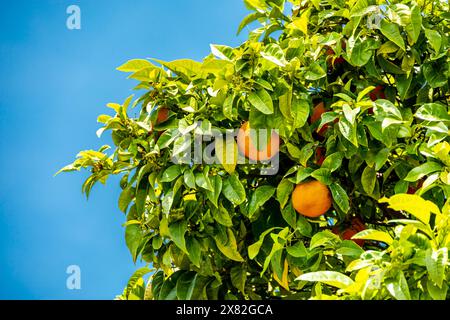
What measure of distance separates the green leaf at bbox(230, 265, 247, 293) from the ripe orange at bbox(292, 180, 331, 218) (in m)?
0.29

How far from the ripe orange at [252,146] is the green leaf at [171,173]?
0.19 m

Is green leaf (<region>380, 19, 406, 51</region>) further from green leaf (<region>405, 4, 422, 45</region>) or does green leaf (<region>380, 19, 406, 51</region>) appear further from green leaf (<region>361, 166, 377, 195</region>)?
green leaf (<region>361, 166, 377, 195</region>)

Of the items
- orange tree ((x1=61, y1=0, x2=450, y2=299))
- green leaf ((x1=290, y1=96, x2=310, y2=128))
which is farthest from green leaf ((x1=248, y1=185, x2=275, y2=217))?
green leaf ((x1=290, y1=96, x2=310, y2=128))

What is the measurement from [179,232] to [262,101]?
0.42 metres

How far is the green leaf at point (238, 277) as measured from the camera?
2133 millimetres

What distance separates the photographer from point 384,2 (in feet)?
6.74

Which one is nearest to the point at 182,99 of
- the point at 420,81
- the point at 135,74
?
the point at 135,74

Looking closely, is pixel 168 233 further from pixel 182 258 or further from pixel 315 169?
pixel 315 169

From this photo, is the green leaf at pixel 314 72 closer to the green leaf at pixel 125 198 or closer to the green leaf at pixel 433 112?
the green leaf at pixel 433 112

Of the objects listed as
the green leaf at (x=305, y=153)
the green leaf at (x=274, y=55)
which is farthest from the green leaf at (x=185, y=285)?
the green leaf at (x=274, y=55)

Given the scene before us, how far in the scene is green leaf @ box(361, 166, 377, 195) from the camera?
201 cm

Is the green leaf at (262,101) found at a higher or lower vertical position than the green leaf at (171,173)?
higher
